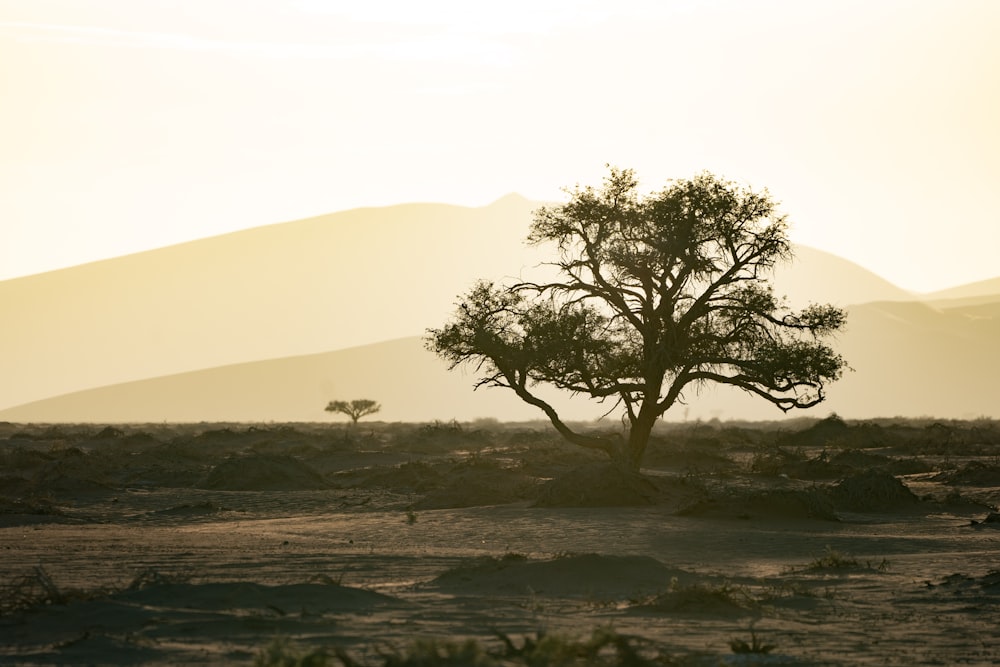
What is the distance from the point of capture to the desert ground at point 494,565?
40.5 feet

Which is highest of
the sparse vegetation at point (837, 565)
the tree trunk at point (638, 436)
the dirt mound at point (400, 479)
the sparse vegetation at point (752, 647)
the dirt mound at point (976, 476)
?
the tree trunk at point (638, 436)

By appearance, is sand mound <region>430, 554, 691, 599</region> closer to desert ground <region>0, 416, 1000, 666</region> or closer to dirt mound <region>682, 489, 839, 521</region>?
desert ground <region>0, 416, 1000, 666</region>

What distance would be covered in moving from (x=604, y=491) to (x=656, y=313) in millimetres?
5155

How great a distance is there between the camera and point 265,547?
20859mm

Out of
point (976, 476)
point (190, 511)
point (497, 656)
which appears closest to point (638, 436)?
point (976, 476)

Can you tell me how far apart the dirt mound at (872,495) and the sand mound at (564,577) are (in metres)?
12.9

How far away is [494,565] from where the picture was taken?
17.3m

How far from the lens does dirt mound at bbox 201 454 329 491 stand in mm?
35031

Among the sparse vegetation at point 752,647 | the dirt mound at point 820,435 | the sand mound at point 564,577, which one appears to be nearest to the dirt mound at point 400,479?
the sand mound at point 564,577

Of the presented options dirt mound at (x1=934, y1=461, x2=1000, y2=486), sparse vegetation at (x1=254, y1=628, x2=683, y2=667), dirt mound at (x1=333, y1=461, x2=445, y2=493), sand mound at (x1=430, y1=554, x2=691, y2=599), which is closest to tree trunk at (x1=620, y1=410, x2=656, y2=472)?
dirt mound at (x1=333, y1=461, x2=445, y2=493)

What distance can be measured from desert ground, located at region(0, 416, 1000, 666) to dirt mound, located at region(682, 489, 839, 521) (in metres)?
0.05

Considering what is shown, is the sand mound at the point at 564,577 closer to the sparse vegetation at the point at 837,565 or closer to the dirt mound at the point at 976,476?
the sparse vegetation at the point at 837,565

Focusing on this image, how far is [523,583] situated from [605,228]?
17.5m

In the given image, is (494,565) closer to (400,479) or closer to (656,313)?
(656,313)
